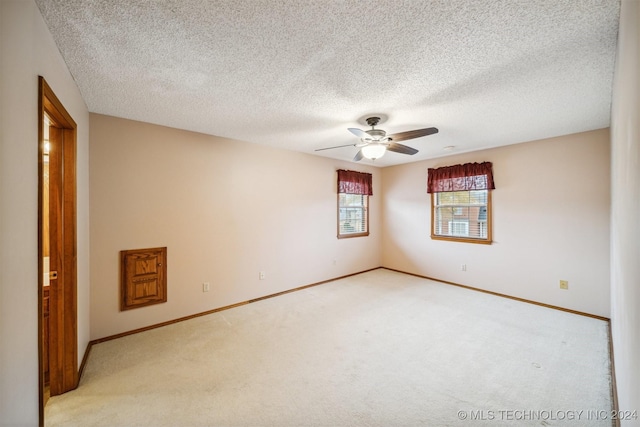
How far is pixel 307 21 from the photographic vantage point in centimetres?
148

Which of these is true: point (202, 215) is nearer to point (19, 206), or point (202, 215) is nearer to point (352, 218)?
point (19, 206)

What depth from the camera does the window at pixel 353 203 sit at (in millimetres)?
5387

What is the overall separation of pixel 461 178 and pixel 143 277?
515 cm

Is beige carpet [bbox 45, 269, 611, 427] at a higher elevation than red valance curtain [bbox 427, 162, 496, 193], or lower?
lower

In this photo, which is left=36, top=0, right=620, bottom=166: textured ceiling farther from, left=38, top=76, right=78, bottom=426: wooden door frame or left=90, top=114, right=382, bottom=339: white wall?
left=38, top=76, right=78, bottom=426: wooden door frame

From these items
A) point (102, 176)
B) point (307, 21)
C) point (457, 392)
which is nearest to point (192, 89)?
point (307, 21)

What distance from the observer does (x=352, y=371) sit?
2.35m

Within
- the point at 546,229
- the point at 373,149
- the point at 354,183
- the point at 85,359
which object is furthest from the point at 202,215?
the point at 546,229

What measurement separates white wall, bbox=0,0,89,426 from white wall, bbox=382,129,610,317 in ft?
17.6

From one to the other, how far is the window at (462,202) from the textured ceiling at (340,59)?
4.93ft

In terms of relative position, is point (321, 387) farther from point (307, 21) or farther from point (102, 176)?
point (102, 176)

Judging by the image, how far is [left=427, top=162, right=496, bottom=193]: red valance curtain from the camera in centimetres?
444

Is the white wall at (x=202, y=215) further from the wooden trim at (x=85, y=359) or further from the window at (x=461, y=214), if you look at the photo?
the window at (x=461, y=214)

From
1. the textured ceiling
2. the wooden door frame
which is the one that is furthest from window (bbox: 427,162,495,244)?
the wooden door frame
